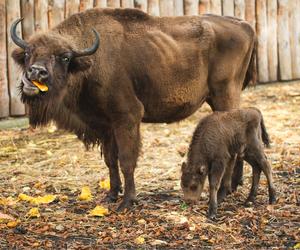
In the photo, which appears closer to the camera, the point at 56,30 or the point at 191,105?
the point at 56,30

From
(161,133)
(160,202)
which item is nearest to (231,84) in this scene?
(160,202)

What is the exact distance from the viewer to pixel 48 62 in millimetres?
7191

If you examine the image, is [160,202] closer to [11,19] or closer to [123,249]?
[123,249]

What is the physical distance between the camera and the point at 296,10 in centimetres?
1563

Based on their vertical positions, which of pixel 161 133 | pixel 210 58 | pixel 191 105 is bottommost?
pixel 161 133

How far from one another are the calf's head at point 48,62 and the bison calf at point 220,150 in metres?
1.45

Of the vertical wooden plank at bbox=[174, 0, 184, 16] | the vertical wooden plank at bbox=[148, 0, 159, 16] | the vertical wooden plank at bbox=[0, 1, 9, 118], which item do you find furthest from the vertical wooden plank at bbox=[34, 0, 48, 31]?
the vertical wooden plank at bbox=[174, 0, 184, 16]

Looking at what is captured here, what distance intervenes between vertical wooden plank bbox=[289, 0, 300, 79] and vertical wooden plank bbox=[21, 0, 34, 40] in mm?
6098

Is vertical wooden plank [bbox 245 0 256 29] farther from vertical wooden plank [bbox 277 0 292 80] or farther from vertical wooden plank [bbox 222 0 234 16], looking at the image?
vertical wooden plank [bbox 277 0 292 80]

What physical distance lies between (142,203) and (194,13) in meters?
6.97

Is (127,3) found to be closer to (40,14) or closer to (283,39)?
(40,14)

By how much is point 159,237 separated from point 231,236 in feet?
2.19

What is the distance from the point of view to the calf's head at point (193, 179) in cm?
737

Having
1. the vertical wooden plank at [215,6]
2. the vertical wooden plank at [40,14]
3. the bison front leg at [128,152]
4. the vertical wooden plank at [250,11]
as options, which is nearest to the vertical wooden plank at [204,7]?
the vertical wooden plank at [215,6]
